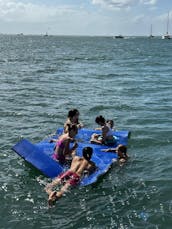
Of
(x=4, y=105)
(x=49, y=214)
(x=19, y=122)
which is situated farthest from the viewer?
(x=4, y=105)

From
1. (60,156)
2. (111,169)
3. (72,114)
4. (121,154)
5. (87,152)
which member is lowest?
(111,169)

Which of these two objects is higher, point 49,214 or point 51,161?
point 51,161

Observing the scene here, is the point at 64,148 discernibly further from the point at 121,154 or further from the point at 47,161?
the point at 121,154

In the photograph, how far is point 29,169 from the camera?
1212cm

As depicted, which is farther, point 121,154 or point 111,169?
point 121,154

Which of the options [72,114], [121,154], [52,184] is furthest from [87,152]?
[72,114]

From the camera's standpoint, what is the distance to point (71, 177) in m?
10.6

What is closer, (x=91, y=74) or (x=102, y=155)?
(x=102, y=155)

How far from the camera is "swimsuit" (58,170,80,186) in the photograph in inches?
416

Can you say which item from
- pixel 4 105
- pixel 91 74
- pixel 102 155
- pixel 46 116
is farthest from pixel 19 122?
pixel 91 74

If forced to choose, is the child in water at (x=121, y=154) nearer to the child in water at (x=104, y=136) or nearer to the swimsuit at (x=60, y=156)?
the child in water at (x=104, y=136)

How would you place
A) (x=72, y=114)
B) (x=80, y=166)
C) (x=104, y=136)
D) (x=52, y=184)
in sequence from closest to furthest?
1. (x=52, y=184)
2. (x=80, y=166)
3. (x=104, y=136)
4. (x=72, y=114)

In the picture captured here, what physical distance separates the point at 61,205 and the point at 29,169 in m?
2.43

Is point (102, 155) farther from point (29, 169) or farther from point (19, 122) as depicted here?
point (19, 122)
